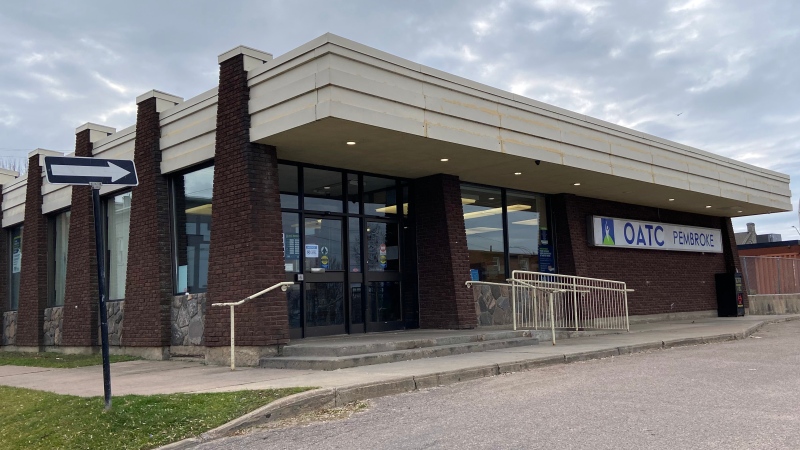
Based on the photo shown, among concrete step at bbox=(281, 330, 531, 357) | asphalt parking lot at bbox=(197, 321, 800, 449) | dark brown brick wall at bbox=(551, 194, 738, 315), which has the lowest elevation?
asphalt parking lot at bbox=(197, 321, 800, 449)

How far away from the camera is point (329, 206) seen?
13.6m

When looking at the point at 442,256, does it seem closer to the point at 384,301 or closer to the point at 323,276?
the point at 384,301

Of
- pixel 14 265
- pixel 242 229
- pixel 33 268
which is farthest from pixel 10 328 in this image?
pixel 242 229

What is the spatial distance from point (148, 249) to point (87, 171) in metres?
6.26

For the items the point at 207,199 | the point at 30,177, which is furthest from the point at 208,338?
Result: the point at 30,177

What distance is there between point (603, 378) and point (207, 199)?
7.63m

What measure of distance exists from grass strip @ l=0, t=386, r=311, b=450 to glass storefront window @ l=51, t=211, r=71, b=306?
10337 millimetres

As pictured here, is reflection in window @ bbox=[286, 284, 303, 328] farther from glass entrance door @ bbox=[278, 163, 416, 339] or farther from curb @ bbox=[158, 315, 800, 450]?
curb @ bbox=[158, 315, 800, 450]

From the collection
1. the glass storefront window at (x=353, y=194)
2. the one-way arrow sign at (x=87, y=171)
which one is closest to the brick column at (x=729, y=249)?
the glass storefront window at (x=353, y=194)

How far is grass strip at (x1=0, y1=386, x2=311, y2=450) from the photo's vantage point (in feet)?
20.9

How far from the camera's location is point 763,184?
70.2ft

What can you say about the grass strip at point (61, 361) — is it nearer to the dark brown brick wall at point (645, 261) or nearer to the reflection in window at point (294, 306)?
the reflection in window at point (294, 306)

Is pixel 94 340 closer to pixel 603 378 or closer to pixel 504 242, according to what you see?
pixel 504 242

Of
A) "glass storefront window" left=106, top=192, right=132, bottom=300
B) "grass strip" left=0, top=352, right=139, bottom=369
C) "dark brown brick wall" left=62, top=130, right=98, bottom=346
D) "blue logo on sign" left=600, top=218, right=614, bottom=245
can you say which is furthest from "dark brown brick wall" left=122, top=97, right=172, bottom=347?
"blue logo on sign" left=600, top=218, right=614, bottom=245
